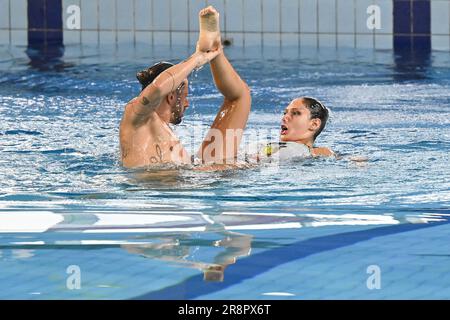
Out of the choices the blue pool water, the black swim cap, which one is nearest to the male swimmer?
the black swim cap

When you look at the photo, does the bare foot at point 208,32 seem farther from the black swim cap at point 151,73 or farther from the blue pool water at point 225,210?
the blue pool water at point 225,210

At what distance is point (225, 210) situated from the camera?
4.30 meters

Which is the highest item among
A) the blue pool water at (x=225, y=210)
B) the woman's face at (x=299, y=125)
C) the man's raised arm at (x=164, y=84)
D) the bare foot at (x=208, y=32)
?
the bare foot at (x=208, y=32)

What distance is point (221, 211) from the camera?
4.28 meters

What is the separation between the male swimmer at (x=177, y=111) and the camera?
4684 millimetres

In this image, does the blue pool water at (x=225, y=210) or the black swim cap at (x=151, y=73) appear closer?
the blue pool water at (x=225, y=210)

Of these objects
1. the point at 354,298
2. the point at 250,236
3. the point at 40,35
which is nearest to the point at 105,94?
the point at 40,35

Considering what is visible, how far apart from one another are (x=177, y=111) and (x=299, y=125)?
3.19 ft

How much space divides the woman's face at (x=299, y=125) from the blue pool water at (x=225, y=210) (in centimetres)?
25

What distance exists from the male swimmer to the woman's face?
0.55m

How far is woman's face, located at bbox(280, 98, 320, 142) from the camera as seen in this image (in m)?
5.84

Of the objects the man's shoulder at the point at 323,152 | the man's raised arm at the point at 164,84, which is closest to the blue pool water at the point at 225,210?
the man's shoulder at the point at 323,152

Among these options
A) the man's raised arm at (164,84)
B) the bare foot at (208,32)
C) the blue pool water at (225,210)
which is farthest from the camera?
the bare foot at (208,32)
